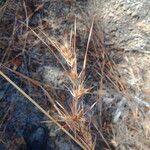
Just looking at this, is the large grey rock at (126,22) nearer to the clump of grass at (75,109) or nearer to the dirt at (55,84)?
the dirt at (55,84)

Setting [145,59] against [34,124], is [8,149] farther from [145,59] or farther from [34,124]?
[145,59]

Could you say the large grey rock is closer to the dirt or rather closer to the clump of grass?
the dirt

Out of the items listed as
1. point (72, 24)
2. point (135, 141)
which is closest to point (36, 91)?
point (72, 24)

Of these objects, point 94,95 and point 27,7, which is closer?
point 94,95

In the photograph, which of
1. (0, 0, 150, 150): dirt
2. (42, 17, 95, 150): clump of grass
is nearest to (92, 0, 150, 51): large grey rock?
(0, 0, 150, 150): dirt

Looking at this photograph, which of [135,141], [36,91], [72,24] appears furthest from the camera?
[72,24]

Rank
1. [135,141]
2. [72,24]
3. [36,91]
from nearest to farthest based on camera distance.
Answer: [135,141] → [36,91] → [72,24]

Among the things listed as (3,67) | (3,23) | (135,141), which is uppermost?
(3,23)

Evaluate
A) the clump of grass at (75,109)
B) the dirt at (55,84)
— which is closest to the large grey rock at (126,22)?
the dirt at (55,84)

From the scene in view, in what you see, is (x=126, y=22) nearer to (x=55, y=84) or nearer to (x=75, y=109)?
(x=55, y=84)
